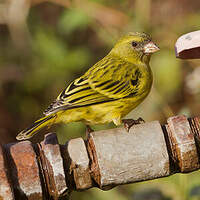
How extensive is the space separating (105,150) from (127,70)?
1783 mm

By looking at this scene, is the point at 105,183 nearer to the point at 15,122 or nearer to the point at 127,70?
the point at 127,70

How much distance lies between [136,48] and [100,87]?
0.65 meters

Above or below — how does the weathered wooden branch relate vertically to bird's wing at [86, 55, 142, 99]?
Answer: below

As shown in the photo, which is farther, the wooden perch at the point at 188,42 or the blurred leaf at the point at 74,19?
the blurred leaf at the point at 74,19

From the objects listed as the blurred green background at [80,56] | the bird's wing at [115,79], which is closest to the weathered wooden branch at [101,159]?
the bird's wing at [115,79]

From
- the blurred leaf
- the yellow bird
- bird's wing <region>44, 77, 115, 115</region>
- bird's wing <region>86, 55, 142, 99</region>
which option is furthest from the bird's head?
the blurred leaf

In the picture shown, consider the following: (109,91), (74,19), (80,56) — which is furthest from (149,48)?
(80,56)

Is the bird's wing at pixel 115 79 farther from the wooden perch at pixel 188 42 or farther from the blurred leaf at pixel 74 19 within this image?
the wooden perch at pixel 188 42

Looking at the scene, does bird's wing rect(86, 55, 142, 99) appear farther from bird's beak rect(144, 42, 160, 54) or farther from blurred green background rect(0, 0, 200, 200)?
blurred green background rect(0, 0, 200, 200)

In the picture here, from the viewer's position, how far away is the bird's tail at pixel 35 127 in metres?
3.16

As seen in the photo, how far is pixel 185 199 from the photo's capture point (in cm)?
338

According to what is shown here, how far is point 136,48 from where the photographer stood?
432 cm

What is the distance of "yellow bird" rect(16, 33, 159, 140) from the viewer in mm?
3584

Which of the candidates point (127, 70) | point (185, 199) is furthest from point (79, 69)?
point (185, 199)
